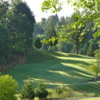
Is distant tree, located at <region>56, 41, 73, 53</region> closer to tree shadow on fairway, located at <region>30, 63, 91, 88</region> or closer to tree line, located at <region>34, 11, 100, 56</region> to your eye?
tree line, located at <region>34, 11, 100, 56</region>

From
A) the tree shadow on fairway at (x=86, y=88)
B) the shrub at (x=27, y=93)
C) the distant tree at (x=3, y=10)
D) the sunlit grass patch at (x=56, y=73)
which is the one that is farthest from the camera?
the distant tree at (x=3, y=10)

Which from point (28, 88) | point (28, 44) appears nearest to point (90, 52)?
point (28, 44)

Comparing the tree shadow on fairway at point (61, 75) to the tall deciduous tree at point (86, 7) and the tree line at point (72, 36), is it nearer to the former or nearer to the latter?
the tree line at point (72, 36)

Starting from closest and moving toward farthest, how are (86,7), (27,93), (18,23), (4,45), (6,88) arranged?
(86,7) → (6,88) → (27,93) → (4,45) → (18,23)

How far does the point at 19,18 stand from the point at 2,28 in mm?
13171

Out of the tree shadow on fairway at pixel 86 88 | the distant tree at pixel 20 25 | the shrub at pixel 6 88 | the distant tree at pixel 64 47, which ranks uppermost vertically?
the distant tree at pixel 20 25

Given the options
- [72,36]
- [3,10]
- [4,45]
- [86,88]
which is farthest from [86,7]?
[72,36]

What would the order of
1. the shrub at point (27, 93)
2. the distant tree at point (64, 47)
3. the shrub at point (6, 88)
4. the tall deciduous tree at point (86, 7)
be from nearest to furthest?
1. the tall deciduous tree at point (86, 7)
2. the shrub at point (6, 88)
3. the shrub at point (27, 93)
4. the distant tree at point (64, 47)

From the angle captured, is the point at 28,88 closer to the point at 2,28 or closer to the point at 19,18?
the point at 2,28

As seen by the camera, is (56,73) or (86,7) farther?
(56,73)

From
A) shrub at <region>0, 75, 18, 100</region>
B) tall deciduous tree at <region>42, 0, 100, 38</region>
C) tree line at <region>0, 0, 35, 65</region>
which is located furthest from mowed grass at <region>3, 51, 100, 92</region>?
tall deciduous tree at <region>42, 0, 100, 38</region>

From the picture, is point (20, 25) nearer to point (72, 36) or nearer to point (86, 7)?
point (72, 36)

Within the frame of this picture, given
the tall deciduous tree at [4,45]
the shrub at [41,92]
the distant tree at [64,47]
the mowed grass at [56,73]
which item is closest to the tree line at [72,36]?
the distant tree at [64,47]

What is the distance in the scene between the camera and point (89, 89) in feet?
104
